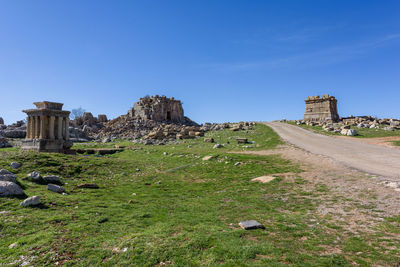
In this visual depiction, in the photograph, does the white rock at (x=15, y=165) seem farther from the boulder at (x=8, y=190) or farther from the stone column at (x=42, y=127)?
the stone column at (x=42, y=127)

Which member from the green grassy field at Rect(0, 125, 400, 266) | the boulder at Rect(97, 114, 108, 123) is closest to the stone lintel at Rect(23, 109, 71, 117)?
the green grassy field at Rect(0, 125, 400, 266)

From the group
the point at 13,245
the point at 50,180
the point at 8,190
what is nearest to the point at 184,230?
the point at 13,245

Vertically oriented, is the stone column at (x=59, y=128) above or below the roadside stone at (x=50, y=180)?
above

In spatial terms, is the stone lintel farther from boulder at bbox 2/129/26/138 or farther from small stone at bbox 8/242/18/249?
boulder at bbox 2/129/26/138

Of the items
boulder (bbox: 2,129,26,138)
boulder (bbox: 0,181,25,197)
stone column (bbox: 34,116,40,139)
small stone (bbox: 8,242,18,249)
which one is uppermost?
stone column (bbox: 34,116,40,139)

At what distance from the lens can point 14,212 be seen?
7375mm

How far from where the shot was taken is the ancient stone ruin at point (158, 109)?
199 ft

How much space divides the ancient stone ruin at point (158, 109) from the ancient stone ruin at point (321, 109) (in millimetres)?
34701

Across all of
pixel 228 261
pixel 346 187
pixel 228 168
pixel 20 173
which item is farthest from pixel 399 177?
pixel 20 173

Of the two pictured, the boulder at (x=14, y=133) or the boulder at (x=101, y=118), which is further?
the boulder at (x=101, y=118)

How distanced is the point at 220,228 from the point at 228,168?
10.3 metres

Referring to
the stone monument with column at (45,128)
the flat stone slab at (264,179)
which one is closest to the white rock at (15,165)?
the stone monument with column at (45,128)

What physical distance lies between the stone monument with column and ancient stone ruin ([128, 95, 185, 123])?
118 ft

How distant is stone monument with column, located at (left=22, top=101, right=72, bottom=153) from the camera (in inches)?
911
